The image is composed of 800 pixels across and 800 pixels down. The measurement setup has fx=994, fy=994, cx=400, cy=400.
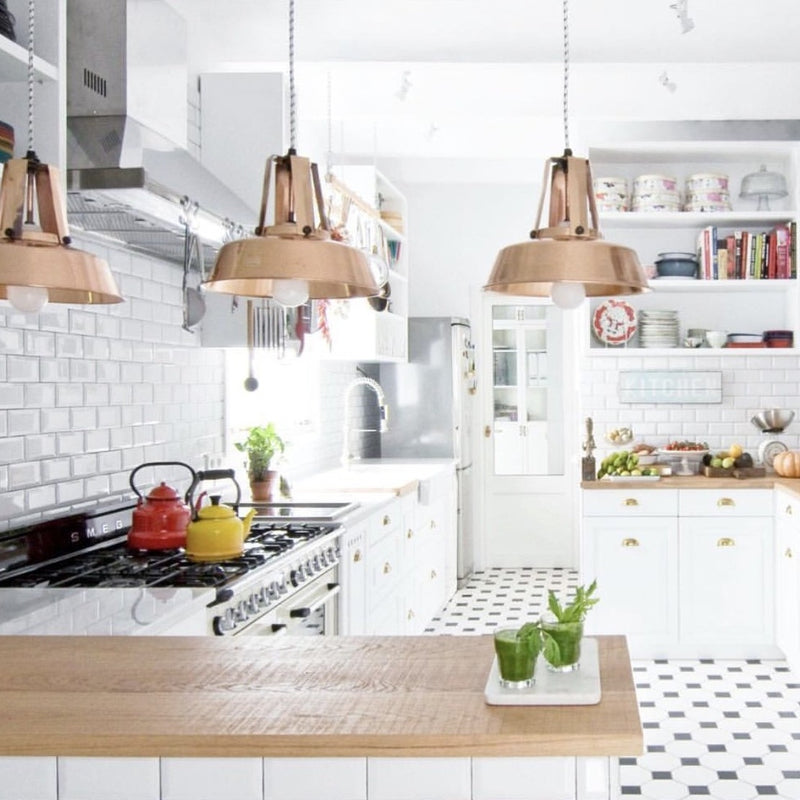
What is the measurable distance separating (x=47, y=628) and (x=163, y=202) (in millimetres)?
1226

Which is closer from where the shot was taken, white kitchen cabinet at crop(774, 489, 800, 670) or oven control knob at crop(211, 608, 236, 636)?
oven control knob at crop(211, 608, 236, 636)

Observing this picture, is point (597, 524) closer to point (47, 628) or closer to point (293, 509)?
point (293, 509)

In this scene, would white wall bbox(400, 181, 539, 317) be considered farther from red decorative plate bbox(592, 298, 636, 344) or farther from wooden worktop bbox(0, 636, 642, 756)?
wooden worktop bbox(0, 636, 642, 756)

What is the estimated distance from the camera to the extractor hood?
8.87 ft

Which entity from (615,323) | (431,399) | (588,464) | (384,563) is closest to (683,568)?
(588,464)

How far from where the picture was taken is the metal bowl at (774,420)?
19.5ft

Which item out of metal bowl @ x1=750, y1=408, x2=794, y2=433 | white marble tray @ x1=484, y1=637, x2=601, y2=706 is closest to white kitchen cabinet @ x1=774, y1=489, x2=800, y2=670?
metal bowl @ x1=750, y1=408, x2=794, y2=433

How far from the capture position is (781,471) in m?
5.55

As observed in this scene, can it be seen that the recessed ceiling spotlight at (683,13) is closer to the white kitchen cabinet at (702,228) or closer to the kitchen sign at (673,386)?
the white kitchen cabinet at (702,228)

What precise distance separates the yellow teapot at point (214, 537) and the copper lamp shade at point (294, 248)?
4.56 feet

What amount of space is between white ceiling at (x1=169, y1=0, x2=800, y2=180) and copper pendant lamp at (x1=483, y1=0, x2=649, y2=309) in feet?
8.73

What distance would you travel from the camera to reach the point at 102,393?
362 centimetres

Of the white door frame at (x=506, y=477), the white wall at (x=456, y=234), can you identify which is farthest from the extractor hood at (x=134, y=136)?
the white door frame at (x=506, y=477)

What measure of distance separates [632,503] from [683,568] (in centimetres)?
45
